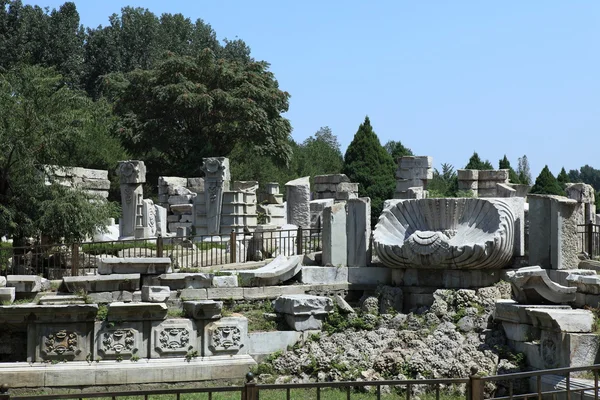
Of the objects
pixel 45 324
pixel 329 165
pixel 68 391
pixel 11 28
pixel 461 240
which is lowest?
pixel 68 391

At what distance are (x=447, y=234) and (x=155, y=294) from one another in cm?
486

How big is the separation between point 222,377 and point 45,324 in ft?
7.93

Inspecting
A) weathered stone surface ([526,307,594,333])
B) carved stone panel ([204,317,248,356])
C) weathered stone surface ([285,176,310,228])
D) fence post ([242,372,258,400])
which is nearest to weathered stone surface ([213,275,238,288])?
carved stone panel ([204,317,248,356])

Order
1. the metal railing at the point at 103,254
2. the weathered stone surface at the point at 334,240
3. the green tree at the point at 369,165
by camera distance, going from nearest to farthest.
Answer: the weathered stone surface at the point at 334,240
the metal railing at the point at 103,254
the green tree at the point at 369,165

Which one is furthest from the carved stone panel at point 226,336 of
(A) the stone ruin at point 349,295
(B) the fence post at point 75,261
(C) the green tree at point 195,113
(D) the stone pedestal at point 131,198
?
(C) the green tree at point 195,113

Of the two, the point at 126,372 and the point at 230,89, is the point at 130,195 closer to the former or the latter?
the point at 126,372

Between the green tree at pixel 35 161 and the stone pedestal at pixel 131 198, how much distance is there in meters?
3.06

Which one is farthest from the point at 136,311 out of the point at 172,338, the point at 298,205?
the point at 298,205

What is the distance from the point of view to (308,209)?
24.1 meters

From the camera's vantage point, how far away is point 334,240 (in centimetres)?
1548

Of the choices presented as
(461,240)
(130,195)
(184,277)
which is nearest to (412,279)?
(461,240)

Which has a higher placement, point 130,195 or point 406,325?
point 130,195

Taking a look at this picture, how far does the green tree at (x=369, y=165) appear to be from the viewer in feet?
116

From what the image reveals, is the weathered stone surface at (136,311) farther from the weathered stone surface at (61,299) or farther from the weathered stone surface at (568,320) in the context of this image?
the weathered stone surface at (568,320)
